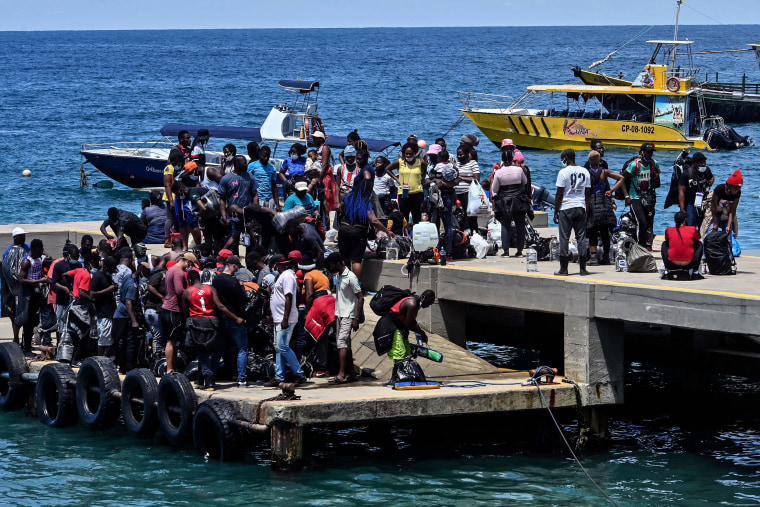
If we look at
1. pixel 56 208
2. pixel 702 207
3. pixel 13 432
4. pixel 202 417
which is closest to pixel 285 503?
pixel 202 417

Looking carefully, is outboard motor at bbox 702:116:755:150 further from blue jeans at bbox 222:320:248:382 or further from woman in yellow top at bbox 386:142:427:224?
blue jeans at bbox 222:320:248:382

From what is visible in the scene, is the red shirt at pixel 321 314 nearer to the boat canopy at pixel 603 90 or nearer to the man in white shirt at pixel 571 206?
the man in white shirt at pixel 571 206

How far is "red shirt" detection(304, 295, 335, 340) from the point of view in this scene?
49.1ft

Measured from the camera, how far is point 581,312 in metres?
15.3

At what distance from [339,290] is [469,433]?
10.1 ft

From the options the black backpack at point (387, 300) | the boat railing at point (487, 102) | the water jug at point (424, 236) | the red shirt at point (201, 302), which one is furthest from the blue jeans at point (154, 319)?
the boat railing at point (487, 102)

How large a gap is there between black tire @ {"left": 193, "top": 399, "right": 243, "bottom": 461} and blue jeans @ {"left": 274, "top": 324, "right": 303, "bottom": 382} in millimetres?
925

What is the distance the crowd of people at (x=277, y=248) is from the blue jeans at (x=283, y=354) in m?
0.03

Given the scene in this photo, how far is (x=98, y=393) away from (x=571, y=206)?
684 centimetres

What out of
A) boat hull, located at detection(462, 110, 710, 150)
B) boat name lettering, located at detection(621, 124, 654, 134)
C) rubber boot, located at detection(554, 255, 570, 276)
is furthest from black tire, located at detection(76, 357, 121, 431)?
boat name lettering, located at detection(621, 124, 654, 134)

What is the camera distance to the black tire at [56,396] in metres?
16.2

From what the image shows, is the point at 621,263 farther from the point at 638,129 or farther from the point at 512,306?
the point at 638,129

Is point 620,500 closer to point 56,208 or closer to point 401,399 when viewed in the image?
point 401,399

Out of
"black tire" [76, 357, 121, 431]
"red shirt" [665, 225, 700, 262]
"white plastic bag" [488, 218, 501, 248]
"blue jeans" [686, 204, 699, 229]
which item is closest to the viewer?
"red shirt" [665, 225, 700, 262]
